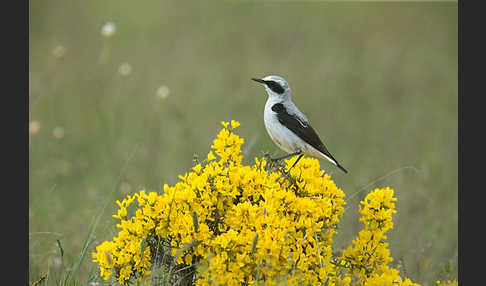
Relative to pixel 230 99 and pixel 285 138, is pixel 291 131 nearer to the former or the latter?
pixel 285 138

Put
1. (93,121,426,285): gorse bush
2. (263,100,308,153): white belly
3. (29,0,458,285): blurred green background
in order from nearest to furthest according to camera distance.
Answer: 1. (93,121,426,285): gorse bush
2. (263,100,308,153): white belly
3. (29,0,458,285): blurred green background

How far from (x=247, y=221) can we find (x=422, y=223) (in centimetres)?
483

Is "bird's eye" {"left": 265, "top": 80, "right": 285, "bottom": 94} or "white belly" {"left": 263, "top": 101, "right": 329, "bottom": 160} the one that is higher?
"bird's eye" {"left": 265, "top": 80, "right": 285, "bottom": 94}

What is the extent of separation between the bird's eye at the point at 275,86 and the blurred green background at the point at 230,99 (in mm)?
635

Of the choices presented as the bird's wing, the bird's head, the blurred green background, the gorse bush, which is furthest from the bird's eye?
the gorse bush

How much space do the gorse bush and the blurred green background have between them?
95cm

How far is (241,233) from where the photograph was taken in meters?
3.93

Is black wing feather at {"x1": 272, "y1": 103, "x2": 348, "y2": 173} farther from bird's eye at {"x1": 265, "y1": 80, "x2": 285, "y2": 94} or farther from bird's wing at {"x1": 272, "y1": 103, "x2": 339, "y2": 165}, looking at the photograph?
bird's eye at {"x1": 265, "y1": 80, "x2": 285, "y2": 94}

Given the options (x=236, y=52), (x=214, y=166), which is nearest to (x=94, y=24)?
(x=236, y=52)

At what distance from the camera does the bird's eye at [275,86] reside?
5367mm

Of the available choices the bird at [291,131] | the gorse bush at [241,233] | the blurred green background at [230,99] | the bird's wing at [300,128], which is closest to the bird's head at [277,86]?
the bird at [291,131]

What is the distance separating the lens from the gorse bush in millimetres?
3836

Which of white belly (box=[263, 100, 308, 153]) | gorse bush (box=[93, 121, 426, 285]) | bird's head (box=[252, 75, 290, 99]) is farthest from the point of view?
bird's head (box=[252, 75, 290, 99])

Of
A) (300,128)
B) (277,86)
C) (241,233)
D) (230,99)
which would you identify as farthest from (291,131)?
(230,99)
